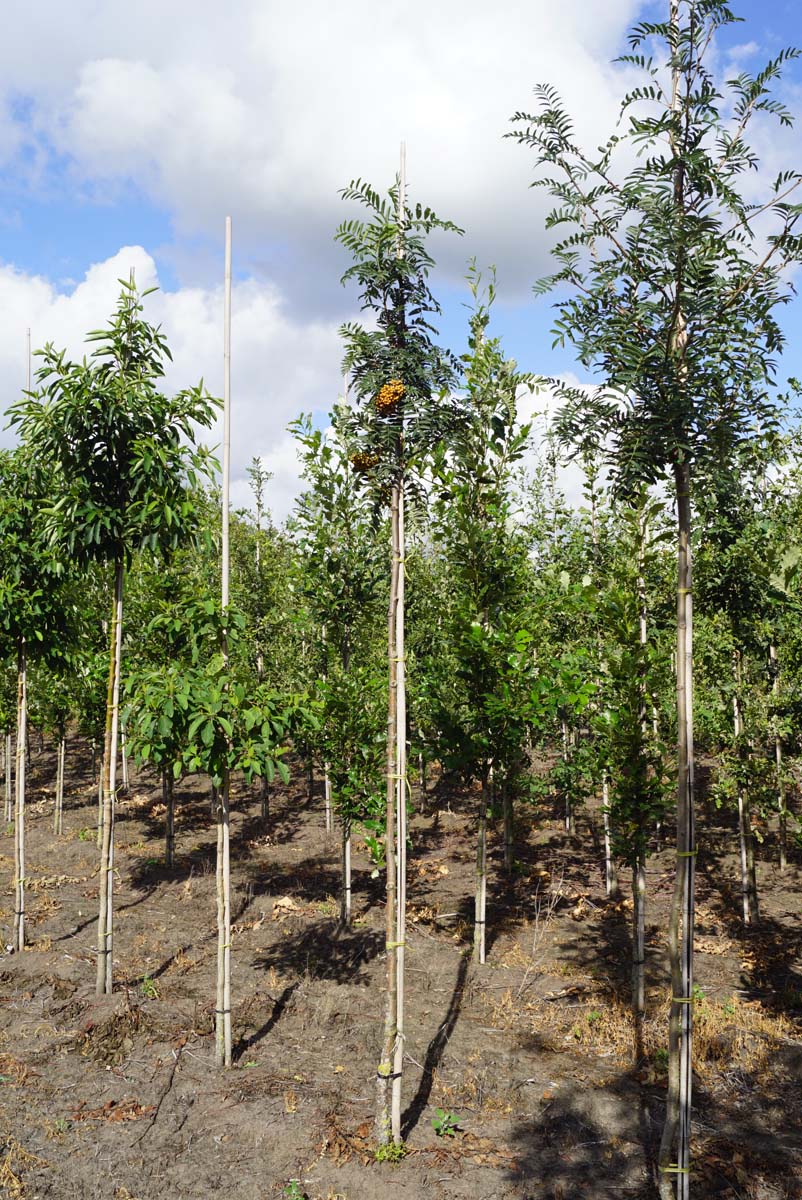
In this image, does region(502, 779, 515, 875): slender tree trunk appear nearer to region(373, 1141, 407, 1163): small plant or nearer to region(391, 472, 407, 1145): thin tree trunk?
region(391, 472, 407, 1145): thin tree trunk

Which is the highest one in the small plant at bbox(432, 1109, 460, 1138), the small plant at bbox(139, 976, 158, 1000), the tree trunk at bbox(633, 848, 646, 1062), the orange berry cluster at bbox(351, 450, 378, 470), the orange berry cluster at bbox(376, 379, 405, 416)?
the orange berry cluster at bbox(376, 379, 405, 416)

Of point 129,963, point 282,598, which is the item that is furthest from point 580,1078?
point 282,598

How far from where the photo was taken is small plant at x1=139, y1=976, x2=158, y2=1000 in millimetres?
10086

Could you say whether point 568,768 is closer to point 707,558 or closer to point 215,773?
point 707,558

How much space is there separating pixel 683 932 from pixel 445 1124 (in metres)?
3.56

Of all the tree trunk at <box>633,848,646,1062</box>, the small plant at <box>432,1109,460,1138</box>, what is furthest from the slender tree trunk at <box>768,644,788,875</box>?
the small plant at <box>432,1109,460,1138</box>

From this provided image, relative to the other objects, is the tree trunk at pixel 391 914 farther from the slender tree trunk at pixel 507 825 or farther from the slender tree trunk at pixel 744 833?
the slender tree trunk at pixel 744 833

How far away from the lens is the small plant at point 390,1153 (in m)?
6.79

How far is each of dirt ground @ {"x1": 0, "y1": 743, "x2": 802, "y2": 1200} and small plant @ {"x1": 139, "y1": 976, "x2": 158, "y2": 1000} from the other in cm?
3

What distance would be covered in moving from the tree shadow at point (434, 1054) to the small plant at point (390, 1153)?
16.2 inches

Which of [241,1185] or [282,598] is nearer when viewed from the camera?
[241,1185]

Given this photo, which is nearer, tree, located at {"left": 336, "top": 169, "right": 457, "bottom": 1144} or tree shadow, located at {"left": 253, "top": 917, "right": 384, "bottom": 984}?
tree, located at {"left": 336, "top": 169, "right": 457, "bottom": 1144}

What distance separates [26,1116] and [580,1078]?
5.45 metres

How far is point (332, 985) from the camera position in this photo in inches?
424
